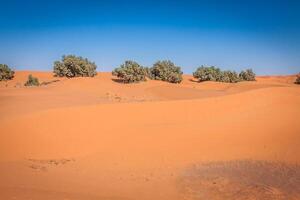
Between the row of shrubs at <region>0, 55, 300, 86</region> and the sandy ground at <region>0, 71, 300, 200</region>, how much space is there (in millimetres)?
14521

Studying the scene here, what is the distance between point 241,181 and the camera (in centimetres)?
655

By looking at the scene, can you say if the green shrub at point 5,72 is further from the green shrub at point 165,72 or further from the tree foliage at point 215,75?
the tree foliage at point 215,75

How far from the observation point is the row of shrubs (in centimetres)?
2759

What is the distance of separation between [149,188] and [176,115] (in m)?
5.39

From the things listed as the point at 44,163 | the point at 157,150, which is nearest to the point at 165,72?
the point at 157,150

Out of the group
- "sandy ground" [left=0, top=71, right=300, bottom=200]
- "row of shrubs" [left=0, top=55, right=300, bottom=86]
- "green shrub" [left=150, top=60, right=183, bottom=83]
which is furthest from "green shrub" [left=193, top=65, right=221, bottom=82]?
"sandy ground" [left=0, top=71, right=300, bottom=200]

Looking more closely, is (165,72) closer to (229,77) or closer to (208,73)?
(208,73)

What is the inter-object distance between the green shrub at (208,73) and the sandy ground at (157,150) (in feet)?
78.9

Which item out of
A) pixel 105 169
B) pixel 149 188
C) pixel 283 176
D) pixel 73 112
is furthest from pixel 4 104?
pixel 283 176

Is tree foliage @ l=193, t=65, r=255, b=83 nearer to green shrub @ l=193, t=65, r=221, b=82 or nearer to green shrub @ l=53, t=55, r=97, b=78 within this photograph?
green shrub @ l=193, t=65, r=221, b=82

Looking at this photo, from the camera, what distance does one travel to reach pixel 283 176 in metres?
6.84

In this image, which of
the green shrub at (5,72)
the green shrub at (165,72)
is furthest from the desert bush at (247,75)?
the green shrub at (5,72)

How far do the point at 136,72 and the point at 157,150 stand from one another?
19.3m

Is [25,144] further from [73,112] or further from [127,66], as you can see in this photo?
[127,66]
